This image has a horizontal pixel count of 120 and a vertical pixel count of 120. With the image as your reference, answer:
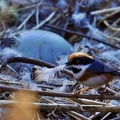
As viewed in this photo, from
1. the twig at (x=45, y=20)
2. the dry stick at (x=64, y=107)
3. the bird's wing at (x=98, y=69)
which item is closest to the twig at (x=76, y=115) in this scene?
the dry stick at (x=64, y=107)

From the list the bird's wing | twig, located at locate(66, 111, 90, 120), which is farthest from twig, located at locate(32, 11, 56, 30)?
the bird's wing

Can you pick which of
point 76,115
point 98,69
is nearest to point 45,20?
point 76,115

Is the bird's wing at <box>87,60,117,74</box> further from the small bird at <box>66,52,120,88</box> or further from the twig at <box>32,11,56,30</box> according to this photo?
the twig at <box>32,11,56,30</box>

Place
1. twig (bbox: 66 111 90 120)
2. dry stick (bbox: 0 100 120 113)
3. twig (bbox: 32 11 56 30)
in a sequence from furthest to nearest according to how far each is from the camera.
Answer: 1. twig (bbox: 32 11 56 30)
2. twig (bbox: 66 111 90 120)
3. dry stick (bbox: 0 100 120 113)

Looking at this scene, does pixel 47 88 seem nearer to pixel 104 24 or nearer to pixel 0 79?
pixel 0 79

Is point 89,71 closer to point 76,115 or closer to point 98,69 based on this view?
point 98,69

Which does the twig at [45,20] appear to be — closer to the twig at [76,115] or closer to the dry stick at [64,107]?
the twig at [76,115]

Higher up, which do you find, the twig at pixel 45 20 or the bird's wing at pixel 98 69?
the twig at pixel 45 20

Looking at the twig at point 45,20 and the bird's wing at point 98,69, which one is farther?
the twig at point 45,20
